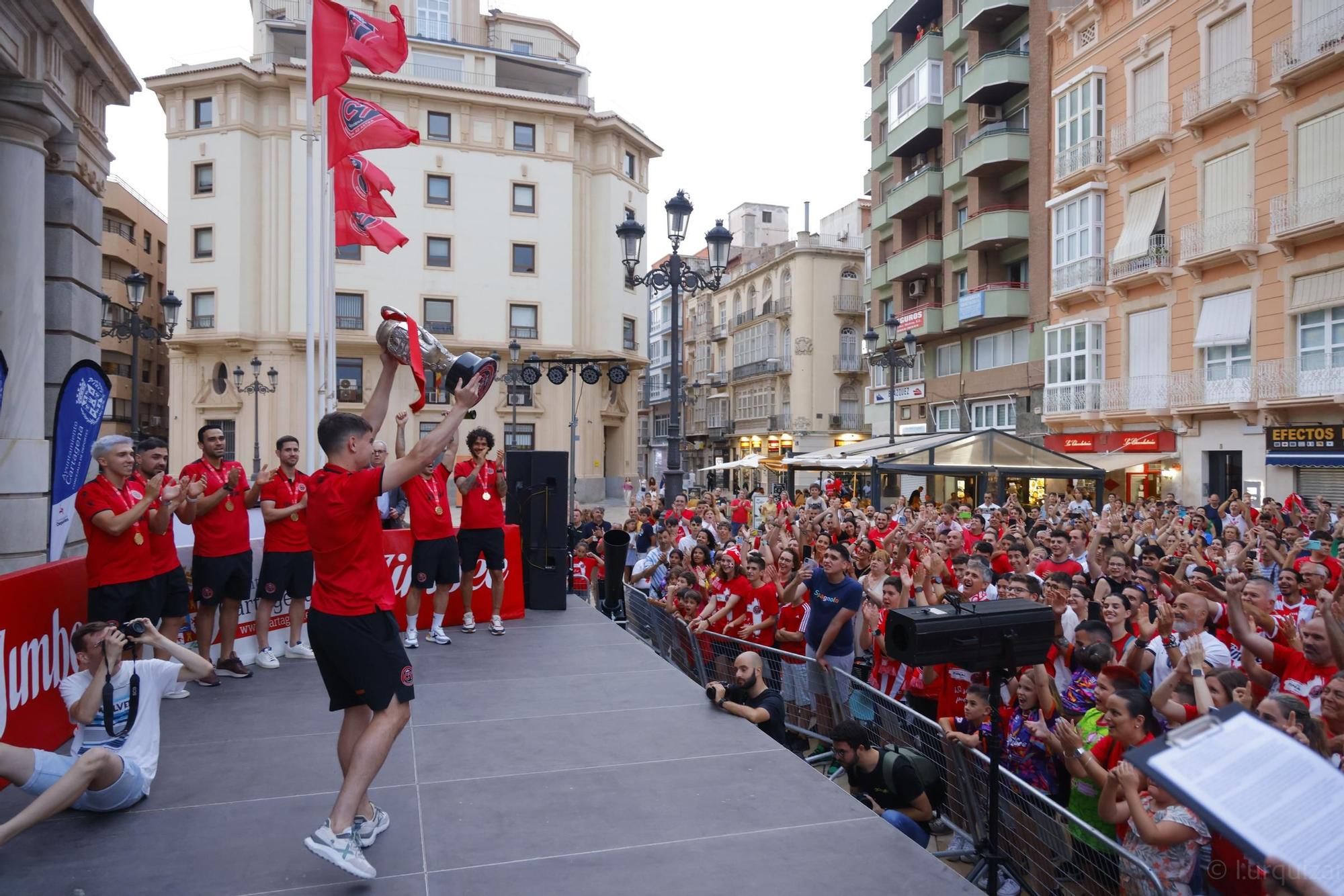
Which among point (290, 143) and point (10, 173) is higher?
point (290, 143)

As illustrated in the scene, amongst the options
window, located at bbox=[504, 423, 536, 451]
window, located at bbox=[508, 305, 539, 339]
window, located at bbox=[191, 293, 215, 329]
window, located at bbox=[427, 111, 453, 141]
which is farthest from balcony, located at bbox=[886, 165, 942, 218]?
window, located at bbox=[191, 293, 215, 329]

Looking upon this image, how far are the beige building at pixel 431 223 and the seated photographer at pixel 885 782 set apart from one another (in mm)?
33225

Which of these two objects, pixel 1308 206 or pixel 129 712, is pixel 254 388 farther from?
pixel 1308 206

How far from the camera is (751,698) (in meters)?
6.26

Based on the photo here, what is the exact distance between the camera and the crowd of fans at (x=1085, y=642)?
14.1ft

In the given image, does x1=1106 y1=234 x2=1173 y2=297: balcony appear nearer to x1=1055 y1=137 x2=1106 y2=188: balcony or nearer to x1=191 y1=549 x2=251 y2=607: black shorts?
x1=1055 y1=137 x2=1106 y2=188: balcony

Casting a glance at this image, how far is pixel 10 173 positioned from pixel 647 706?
7.43m

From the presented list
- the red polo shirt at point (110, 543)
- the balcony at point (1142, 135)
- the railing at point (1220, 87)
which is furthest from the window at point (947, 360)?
the red polo shirt at point (110, 543)

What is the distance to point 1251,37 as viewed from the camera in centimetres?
2264

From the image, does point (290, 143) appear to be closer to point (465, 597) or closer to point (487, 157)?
point (487, 157)

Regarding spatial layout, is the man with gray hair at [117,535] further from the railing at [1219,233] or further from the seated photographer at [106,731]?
the railing at [1219,233]

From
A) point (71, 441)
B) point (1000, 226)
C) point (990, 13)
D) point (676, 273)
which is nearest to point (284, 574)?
point (71, 441)

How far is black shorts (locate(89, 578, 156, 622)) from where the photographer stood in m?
5.65

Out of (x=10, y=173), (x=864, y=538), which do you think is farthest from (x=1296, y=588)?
(x=10, y=173)
